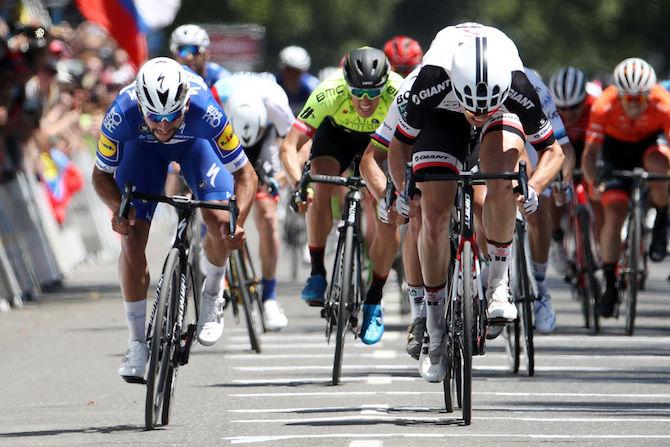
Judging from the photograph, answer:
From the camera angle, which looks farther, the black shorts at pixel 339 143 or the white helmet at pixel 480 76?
the black shorts at pixel 339 143

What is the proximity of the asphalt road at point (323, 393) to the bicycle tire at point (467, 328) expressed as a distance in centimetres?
16

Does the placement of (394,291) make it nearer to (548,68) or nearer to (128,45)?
(128,45)

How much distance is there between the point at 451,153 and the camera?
1082 centimetres

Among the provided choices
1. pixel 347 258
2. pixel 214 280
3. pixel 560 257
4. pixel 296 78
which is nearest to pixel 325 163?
pixel 347 258

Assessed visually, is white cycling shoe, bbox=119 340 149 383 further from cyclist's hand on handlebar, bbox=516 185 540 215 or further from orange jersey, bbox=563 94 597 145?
orange jersey, bbox=563 94 597 145

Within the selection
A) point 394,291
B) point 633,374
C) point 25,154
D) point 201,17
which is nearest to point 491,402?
point 633,374

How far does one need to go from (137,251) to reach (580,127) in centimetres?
659

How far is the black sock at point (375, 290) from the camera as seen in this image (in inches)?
513

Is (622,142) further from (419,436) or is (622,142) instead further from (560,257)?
(419,436)

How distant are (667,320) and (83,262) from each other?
965 cm

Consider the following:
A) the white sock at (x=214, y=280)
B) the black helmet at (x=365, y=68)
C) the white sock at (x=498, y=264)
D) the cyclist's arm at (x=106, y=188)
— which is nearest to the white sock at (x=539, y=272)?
the black helmet at (x=365, y=68)

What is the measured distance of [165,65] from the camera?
10.4 metres

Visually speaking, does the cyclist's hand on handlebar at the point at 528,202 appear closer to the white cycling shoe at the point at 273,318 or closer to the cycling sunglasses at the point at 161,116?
the cycling sunglasses at the point at 161,116

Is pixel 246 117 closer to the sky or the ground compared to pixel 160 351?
closer to the sky
